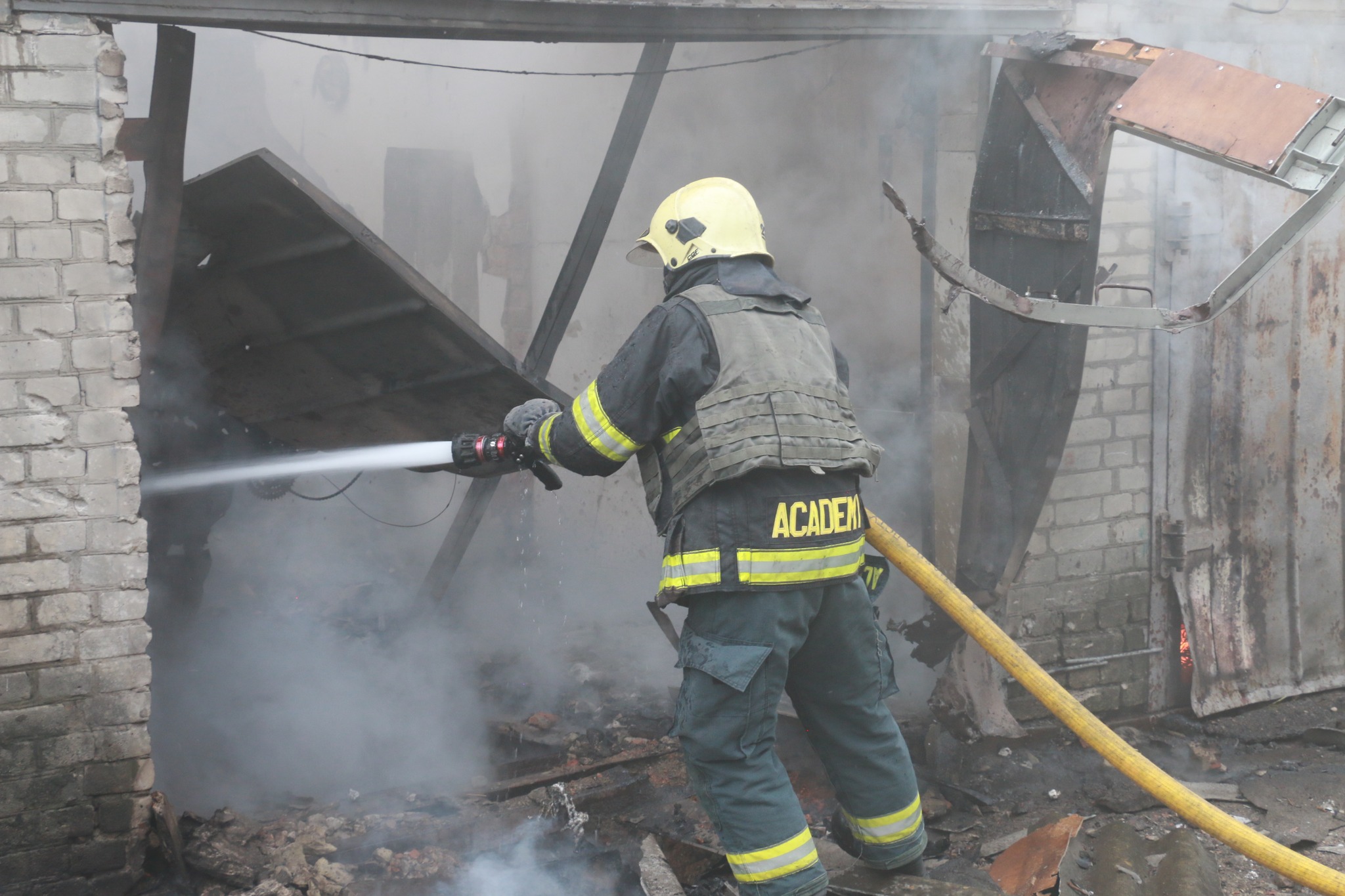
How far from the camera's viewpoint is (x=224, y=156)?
300 inches

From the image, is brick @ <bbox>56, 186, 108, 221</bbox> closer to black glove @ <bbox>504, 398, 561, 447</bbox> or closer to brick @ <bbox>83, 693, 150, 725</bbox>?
black glove @ <bbox>504, 398, 561, 447</bbox>

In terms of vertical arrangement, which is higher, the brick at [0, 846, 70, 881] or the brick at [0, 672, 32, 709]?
the brick at [0, 672, 32, 709]

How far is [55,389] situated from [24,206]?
599 mm

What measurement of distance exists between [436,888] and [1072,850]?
2.26 metres

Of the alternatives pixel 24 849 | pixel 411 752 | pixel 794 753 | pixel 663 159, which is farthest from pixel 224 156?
pixel 794 753

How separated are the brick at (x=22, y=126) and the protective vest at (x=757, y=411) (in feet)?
7.16

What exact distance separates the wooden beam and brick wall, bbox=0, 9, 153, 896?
355 mm

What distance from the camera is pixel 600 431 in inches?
120

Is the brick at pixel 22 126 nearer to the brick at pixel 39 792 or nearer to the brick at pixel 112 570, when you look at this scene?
the brick at pixel 112 570

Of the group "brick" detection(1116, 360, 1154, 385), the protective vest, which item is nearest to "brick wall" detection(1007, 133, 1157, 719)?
"brick" detection(1116, 360, 1154, 385)

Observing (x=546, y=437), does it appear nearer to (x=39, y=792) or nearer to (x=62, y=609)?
(x=62, y=609)

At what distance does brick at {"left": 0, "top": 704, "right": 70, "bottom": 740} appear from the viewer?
11.4ft

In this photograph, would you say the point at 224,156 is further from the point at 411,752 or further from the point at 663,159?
the point at 411,752

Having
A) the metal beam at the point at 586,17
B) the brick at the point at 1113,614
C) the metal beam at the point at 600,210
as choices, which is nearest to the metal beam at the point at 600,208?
the metal beam at the point at 600,210
